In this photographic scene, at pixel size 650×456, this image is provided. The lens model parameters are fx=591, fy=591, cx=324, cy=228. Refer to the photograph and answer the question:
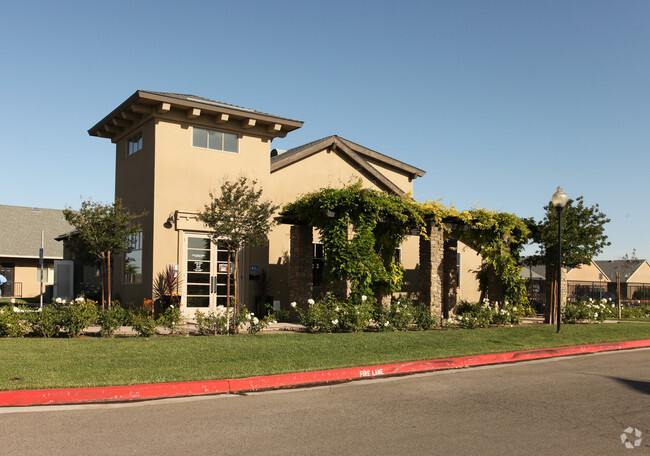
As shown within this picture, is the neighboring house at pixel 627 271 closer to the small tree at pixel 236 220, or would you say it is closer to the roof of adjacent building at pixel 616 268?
the roof of adjacent building at pixel 616 268

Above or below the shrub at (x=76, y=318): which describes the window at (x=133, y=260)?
above

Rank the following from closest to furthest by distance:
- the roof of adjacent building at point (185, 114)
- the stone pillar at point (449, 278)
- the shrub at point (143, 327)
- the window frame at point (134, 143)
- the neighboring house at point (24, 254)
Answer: the shrub at point (143, 327)
the roof of adjacent building at point (185, 114)
the window frame at point (134, 143)
the stone pillar at point (449, 278)
the neighboring house at point (24, 254)

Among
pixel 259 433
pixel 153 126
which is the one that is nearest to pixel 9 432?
pixel 259 433

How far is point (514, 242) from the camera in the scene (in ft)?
65.6

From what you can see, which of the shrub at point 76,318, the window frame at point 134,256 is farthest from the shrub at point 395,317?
the window frame at point 134,256

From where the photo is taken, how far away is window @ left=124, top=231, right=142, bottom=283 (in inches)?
711

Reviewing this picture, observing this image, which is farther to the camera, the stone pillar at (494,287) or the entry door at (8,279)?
the entry door at (8,279)

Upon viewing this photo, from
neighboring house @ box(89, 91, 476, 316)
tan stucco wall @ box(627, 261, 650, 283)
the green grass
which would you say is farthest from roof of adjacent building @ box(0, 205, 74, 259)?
tan stucco wall @ box(627, 261, 650, 283)

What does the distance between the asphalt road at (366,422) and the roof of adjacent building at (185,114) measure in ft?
36.8

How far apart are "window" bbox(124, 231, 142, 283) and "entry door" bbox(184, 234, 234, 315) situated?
1537 mm

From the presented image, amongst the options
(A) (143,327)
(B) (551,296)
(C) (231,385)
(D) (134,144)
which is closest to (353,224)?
(A) (143,327)

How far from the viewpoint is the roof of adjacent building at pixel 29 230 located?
35156mm

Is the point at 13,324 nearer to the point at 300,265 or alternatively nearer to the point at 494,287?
the point at 300,265

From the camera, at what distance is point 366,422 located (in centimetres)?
667
